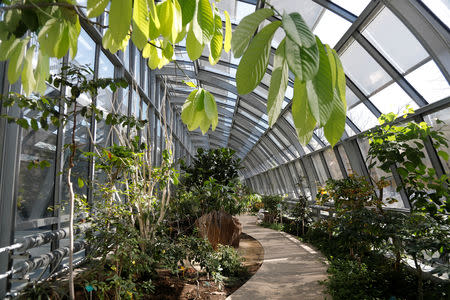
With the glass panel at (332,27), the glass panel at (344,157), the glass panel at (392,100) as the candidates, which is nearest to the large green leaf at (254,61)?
the glass panel at (332,27)

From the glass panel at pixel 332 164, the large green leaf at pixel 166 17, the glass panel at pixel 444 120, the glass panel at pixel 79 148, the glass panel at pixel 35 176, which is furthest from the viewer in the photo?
the glass panel at pixel 332 164

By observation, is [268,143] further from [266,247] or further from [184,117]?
[184,117]

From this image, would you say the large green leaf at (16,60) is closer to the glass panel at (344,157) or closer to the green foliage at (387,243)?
the green foliage at (387,243)

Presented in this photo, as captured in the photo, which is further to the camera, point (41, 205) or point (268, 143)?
point (268, 143)

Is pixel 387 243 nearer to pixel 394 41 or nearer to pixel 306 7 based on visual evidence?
pixel 394 41

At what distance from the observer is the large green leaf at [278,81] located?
0.48 metres

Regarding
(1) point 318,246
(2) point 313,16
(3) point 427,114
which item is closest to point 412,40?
(3) point 427,114

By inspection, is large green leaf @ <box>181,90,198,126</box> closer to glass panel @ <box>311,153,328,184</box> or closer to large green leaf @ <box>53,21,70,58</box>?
large green leaf @ <box>53,21,70,58</box>

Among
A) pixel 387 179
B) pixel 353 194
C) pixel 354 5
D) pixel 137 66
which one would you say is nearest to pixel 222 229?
pixel 353 194

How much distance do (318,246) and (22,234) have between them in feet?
20.9

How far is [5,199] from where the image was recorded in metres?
2.78

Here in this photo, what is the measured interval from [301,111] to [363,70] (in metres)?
6.27

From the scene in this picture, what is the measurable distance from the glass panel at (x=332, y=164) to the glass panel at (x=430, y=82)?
4.81 meters

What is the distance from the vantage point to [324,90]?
44cm
